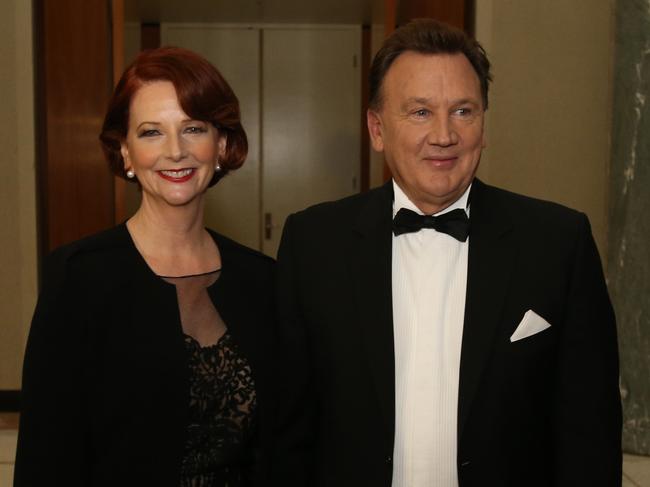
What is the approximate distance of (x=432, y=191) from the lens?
1838 mm

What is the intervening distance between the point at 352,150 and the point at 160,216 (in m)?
6.47

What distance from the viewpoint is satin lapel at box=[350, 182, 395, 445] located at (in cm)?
177

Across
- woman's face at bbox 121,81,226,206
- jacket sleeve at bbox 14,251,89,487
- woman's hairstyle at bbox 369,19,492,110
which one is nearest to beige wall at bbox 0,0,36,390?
woman's face at bbox 121,81,226,206

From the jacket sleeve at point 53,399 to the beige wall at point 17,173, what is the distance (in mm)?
3405

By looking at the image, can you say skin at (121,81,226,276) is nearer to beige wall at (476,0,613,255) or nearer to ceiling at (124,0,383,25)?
beige wall at (476,0,613,255)

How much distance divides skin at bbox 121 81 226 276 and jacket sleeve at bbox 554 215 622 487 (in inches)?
35.9

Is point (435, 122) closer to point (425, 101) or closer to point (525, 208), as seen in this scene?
point (425, 101)

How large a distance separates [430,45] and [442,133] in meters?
0.21

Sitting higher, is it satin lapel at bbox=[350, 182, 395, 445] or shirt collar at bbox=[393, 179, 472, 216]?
shirt collar at bbox=[393, 179, 472, 216]

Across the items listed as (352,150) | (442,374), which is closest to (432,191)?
(442,374)

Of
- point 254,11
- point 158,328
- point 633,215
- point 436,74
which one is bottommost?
point 158,328

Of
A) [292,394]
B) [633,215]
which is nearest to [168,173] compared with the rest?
[292,394]

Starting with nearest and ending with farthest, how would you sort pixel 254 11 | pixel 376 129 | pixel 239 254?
pixel 376 129 → pixel 239 254 → pixel 254 11

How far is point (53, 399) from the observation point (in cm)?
188
